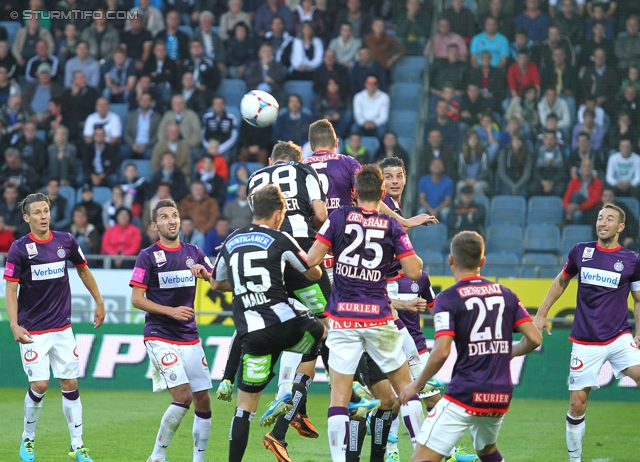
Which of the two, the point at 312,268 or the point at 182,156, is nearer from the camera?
the point at 312,268

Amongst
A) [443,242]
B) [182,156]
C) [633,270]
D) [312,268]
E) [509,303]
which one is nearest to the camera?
[509,303]

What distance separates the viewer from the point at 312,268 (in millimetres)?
7613

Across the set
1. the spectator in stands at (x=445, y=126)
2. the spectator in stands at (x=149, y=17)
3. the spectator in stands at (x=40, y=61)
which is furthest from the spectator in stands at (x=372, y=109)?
the spectator in stands at (x=40, y=61)

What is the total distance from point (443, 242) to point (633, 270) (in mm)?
7281

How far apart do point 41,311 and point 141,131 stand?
34.1ft

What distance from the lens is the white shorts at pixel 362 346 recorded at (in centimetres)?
750

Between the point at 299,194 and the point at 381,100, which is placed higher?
the point at 381,100

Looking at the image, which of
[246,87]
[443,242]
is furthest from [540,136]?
[246,87]

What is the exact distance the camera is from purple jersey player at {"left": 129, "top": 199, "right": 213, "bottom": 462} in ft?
27.5

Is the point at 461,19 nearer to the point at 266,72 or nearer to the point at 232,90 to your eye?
the point at 266,72

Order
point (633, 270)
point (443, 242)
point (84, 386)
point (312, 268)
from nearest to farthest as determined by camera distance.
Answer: point (312, 268), point (633, 270), point (84, 386), point (443, 242)

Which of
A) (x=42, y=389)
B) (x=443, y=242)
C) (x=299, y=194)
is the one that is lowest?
(x=42, y=389)

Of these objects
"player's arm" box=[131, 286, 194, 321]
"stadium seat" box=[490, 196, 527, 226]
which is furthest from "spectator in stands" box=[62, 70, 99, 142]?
"player's arm" box=[131, 286, 194, 321]

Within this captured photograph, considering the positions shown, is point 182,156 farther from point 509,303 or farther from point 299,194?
point 509,303
